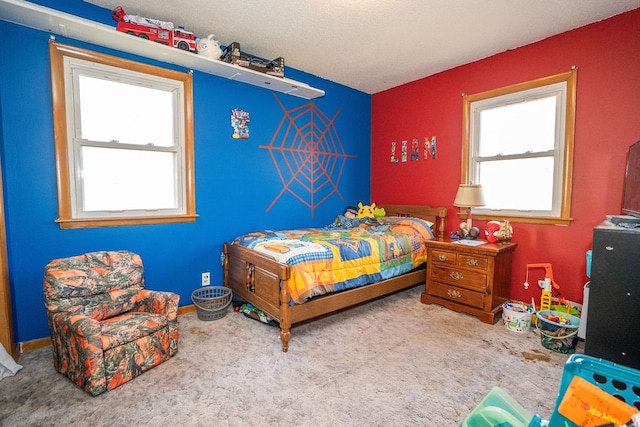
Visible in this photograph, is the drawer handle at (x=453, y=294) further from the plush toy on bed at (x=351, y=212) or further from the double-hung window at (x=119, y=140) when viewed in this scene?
the double-hung window at (x=119, y=140)

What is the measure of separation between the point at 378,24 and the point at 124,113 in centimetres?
242

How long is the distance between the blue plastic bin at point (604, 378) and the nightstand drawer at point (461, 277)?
207 centimetres

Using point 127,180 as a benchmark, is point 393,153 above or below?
above

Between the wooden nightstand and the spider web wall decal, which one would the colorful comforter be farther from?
the spider web wall decal

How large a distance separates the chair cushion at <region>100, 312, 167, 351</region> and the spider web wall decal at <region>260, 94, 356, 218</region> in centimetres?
190

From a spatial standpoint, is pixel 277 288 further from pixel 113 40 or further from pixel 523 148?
pixel 523 148

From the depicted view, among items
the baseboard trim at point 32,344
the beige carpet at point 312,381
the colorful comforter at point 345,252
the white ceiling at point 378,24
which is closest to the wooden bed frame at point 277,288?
the colorful comforter at point 345,252

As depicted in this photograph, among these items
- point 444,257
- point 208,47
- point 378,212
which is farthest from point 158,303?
point 378,212

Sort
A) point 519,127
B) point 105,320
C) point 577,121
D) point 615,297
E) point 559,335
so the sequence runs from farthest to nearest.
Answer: point 519,127 < point 577,121 < point 559,335 < point 105,320 < point 615,297

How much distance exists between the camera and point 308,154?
402 cm

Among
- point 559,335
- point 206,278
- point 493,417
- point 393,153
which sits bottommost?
point 559,335

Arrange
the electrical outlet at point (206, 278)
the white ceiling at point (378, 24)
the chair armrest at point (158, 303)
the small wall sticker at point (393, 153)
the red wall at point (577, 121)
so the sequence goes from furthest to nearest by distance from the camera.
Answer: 1. the small wall sticker at point (393, 153)
2. the electrical outlet at point (206, 278)
3. the red wall at point (577, 121)
4. the white ceiling at point (378, 24)
5. the chair armrest at point (158, 303)

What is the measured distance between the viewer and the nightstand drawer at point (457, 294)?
9.43 ft

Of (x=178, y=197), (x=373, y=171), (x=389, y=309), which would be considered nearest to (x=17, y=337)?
(x=178, y=197)
